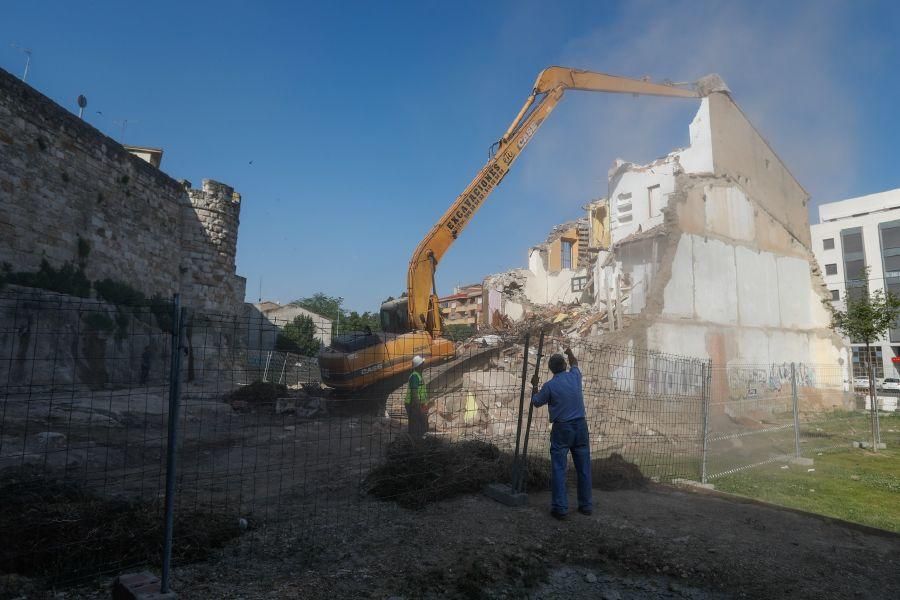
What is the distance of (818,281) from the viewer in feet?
67.8

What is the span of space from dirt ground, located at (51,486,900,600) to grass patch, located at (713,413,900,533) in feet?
3.48

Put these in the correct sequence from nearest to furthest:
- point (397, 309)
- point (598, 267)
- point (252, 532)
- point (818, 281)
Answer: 1. point (252, 532)
2. point (397, 309)
3. point (598, 267)
4. point (818, 281)

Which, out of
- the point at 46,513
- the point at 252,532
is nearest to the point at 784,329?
the point at 252,532

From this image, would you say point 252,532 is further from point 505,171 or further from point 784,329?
point 784,329

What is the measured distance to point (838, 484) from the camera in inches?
290

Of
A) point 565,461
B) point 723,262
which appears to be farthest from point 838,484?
point 723,262

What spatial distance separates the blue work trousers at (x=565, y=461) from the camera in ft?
16.3

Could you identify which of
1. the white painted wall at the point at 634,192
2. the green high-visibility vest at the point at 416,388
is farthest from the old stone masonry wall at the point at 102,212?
the white painted wall at the point at 634,192

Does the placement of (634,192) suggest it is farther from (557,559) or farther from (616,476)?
(557,559)

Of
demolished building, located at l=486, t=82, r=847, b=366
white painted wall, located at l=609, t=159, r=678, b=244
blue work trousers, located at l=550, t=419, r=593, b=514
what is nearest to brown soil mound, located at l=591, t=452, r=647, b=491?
blue work trousers, located at l=550, t=419, r=593, b=514

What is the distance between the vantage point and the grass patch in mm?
5891

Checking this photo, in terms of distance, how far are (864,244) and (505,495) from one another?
5088 centimetres

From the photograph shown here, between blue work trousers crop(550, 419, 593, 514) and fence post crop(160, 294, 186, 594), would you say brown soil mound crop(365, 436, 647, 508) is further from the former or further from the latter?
fence post crop(160, 294, 186, 594)

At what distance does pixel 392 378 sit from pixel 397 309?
104 inches
